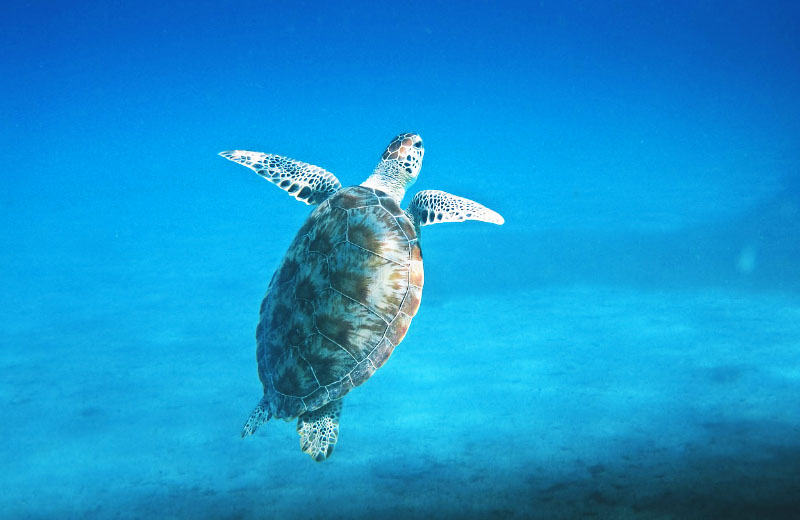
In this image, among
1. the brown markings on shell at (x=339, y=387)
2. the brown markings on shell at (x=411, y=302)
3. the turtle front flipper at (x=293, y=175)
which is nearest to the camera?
the brown markings on shell at (x=339, y=387)

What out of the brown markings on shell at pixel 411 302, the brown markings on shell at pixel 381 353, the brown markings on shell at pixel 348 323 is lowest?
the brown markings on shell at pixel 381 353

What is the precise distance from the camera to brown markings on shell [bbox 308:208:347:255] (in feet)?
13.7

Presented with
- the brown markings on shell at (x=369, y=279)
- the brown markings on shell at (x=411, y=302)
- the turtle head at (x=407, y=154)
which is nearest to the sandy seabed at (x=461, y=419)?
the brown markings on shell at (x=411, y=302)

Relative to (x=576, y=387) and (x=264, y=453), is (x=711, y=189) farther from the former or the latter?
(x=264, y=453)

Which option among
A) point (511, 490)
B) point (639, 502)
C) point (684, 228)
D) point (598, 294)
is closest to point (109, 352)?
point (511, 490)

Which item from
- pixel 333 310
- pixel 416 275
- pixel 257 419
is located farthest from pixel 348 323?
pixel 257 419

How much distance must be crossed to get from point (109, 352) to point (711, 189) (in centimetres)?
2320

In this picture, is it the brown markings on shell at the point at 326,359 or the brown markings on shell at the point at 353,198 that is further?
the brown markings on shell at the point at 353,198

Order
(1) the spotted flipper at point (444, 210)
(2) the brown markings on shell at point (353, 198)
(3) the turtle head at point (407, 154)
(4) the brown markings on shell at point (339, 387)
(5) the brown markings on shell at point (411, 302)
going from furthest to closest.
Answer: (3) the turtle head at point (407, 154) < (1) the spotted flipper at point (444, 210) < (2) the brown markings on shell at point (353, 198) < (5) the brown markings on shell at point (411, 302) < (4) the brown markings on shell at point (339, 387)

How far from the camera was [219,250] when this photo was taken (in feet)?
58.2

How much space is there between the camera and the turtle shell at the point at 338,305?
12.7 feet

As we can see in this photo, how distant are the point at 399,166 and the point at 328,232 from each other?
188 cm

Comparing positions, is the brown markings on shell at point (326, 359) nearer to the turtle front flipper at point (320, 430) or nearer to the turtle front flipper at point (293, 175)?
the turtle front flipper at point (320, 430)

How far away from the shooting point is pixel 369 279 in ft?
13.3
